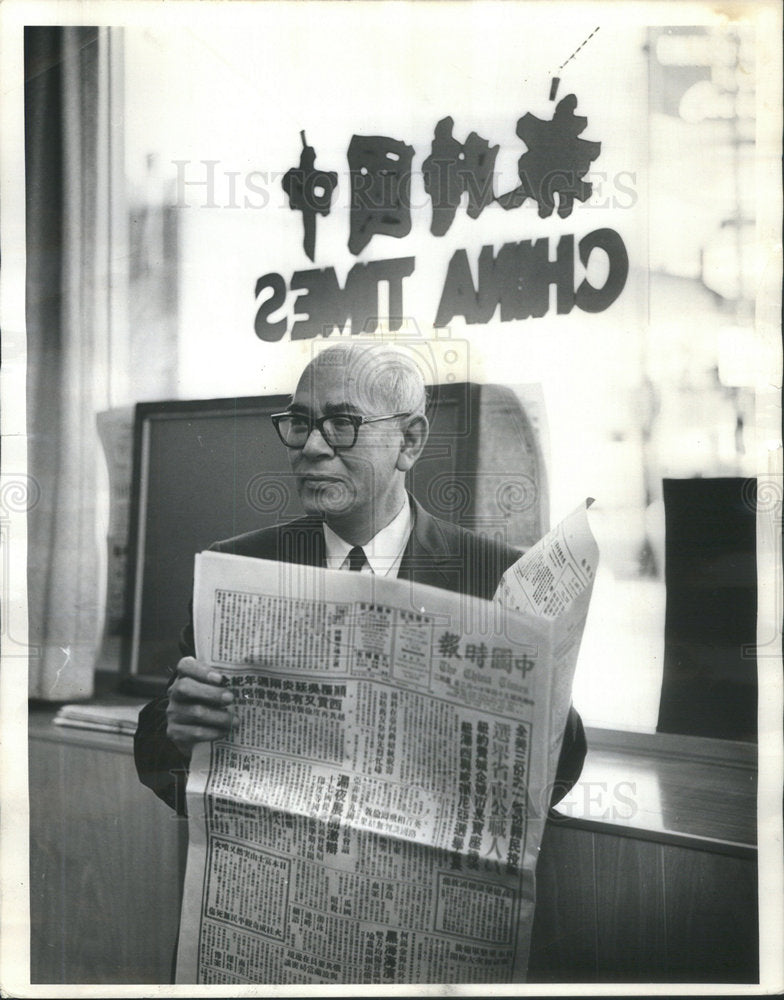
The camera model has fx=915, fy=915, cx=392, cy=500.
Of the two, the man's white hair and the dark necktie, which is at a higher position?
the man's white hair

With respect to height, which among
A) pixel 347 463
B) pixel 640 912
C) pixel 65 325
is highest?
pixel 65 325

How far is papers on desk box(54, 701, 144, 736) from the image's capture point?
3.60ft

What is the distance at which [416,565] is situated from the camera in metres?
1.06

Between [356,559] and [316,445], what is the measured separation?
0.46 ft

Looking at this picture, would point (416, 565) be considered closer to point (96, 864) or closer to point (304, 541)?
point (304, 541)

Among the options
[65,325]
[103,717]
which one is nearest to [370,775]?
[103,717]

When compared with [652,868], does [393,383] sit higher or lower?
higher

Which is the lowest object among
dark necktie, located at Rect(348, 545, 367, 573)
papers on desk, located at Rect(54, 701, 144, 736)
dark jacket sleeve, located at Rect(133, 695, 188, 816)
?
dark jacket sleeve, located at Rect(133, 695, 188, 816)

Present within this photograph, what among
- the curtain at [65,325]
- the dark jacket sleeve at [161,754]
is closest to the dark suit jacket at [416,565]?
the dark jacket sleeve at [161,754]

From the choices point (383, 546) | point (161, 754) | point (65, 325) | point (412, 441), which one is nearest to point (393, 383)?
point (412, 441)

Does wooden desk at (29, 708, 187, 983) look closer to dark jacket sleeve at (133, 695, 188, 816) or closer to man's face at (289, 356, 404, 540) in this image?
dark jacket sleeve at (133, 695, 188, 816)

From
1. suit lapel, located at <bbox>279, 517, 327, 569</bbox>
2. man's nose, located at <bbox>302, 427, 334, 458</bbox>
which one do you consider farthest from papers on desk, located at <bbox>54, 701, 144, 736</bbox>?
man's nose, located at <bbox>302, 427, 334, 458</bbox>

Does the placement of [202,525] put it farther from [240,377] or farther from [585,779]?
[585,779]

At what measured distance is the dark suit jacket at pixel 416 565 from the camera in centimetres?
106
